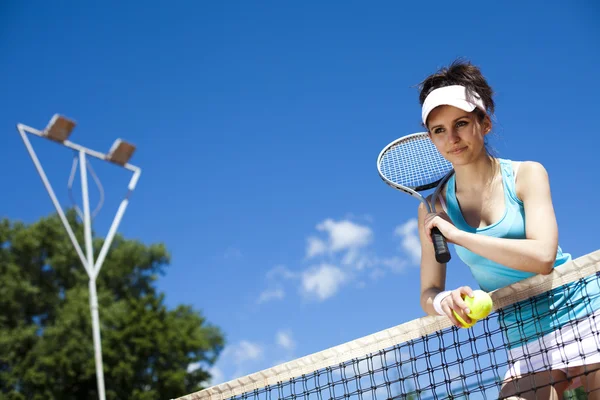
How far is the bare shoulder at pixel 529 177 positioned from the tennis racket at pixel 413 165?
0.75 m

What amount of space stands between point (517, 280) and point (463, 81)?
91 cm

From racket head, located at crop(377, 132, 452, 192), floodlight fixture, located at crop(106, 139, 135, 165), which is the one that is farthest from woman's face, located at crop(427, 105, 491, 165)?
floodlight fixture, located at crop(106, 139, 135, 165)

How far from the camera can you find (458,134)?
2.96m

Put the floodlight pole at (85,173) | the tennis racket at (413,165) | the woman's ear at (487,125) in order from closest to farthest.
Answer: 1. the woman's ear at (487,125)
2. the tennis racket at (413,165)
3. the floodlight pole at (85,173)

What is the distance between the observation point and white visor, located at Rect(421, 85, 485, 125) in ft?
9.61

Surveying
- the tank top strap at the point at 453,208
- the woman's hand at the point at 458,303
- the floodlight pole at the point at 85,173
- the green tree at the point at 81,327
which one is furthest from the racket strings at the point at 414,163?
→ the green tree at the point at 81,327

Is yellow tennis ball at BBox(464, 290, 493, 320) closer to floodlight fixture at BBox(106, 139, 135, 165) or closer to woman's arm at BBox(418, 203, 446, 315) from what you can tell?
woman's arm at BBox(418, 203, 446, 315)

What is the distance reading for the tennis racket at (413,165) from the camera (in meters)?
3.89

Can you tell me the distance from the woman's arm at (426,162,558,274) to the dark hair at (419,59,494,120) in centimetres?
41

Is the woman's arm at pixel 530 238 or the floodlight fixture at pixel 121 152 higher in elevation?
the floodlight fixture at pixel 121 152

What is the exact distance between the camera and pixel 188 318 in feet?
Result: 114

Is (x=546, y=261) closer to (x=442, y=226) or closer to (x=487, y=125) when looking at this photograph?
(x=442, y=226)

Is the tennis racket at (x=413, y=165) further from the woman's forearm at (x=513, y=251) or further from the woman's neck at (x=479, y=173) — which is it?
the woman's forearm at (x=513, y=251)

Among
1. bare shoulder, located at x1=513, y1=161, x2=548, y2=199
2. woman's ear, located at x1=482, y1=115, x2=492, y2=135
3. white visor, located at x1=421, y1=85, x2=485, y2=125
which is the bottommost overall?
bare shoulder, located at x1=513, y1=161, x2=548, y2=199
